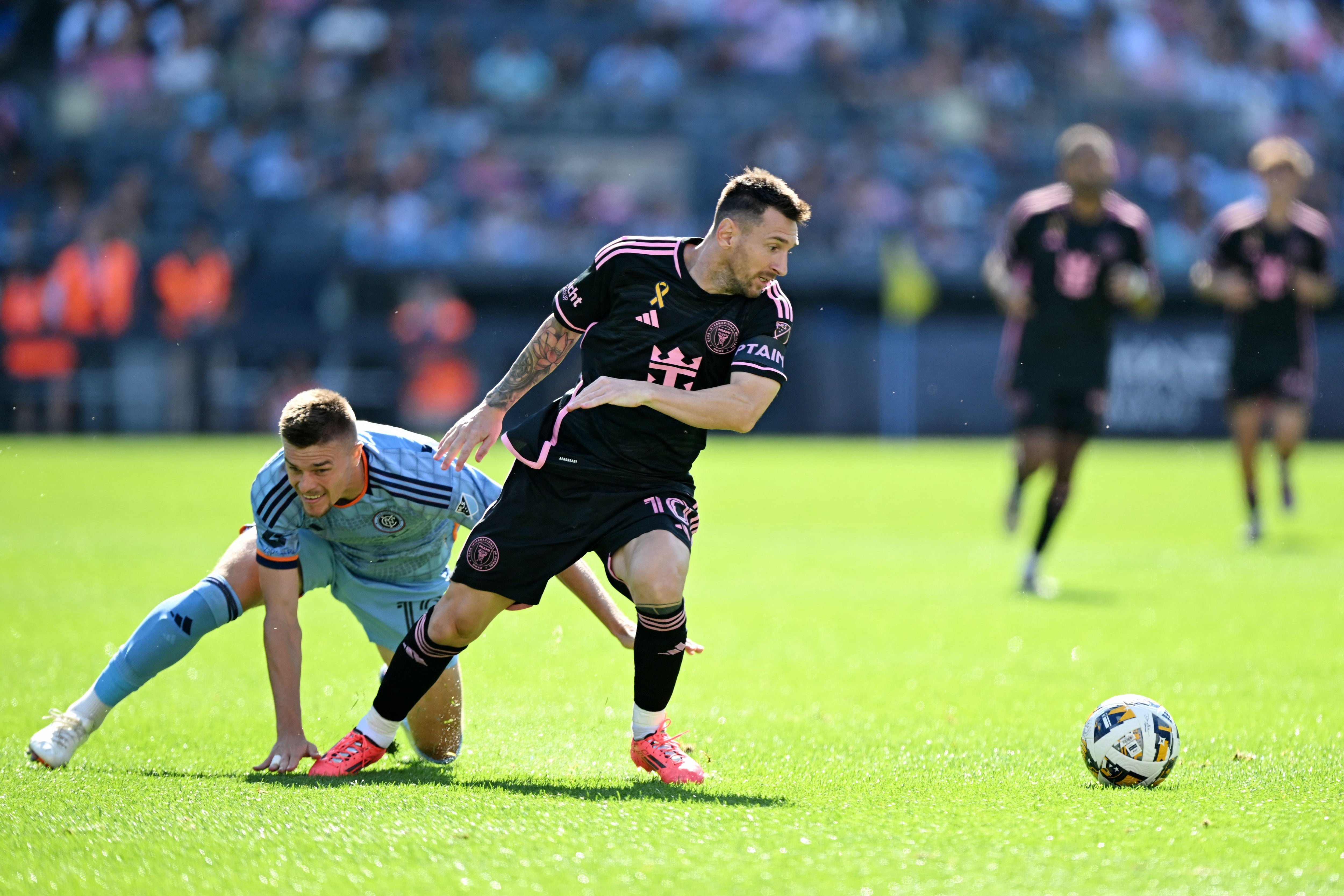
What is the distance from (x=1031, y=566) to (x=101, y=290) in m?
16.9

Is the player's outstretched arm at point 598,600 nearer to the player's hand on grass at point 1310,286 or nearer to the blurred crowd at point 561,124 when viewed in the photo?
the player's hand on grass at point 1310,286

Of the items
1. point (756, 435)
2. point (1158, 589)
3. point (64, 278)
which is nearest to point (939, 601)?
point (1158, 589)

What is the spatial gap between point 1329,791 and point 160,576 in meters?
7.08

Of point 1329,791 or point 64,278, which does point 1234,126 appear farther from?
point 1329,791

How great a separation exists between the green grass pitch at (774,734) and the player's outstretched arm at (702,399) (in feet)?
3.48

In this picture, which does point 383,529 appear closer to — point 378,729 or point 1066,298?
point 378,729

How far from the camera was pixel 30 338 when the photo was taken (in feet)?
71.5

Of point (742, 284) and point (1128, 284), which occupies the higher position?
point (1128, 284)

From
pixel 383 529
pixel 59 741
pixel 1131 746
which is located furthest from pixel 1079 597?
pixel 59 741

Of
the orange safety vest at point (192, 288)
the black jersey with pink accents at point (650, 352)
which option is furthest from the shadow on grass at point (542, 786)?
the orange safety vest at point (192, 288)

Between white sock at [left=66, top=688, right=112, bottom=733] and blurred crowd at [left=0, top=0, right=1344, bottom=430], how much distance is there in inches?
684

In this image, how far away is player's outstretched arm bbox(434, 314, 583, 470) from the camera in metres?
4.66

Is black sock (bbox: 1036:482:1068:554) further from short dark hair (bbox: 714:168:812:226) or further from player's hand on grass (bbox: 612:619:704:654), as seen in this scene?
short dark hair (bbox: 714:168:812:226)

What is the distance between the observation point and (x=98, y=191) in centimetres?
2425
